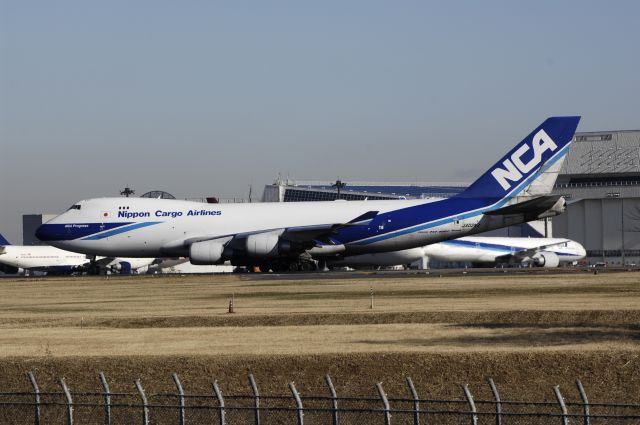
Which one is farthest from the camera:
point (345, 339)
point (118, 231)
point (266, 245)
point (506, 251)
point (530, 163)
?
point (506, 251)

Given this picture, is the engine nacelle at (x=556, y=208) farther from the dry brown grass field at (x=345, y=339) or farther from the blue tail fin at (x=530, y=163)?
the dry brown grass field at (x=345, y=339)

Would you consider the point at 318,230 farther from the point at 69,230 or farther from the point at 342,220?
the point at 69,230

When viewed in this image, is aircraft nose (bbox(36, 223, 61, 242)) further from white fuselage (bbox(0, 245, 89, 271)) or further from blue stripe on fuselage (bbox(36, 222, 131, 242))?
white fuselage (bbox(0, 245, 89, 271))

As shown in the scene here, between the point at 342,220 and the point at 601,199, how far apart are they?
200 ft

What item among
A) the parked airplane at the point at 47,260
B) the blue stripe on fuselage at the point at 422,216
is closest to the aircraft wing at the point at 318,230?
the blue stripe on fuselage at the point at 422,216

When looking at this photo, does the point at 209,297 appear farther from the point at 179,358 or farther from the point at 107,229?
the point at 107,229

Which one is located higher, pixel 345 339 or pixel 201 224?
pixel 201 224

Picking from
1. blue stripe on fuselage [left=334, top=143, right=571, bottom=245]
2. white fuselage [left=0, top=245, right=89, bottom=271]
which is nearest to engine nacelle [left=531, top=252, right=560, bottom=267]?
blue stripe on fuselage [left=334, top=143, right=571, bottom=245]

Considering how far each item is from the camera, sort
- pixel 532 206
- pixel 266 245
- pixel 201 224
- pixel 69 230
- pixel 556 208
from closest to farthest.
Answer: pixel 532 206, pixel 556 208, pixel 266 245, pixel 201 224, pixel 69 230

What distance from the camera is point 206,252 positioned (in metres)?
77.5

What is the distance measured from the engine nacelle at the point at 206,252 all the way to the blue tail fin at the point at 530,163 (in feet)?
57.2

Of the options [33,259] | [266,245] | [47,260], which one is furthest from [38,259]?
[266,245]

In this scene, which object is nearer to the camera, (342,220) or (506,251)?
(342,220)

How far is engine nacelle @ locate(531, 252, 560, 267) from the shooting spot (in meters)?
114
